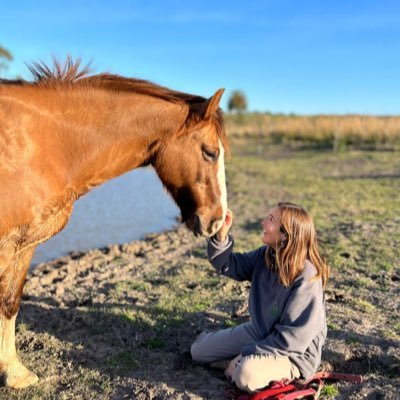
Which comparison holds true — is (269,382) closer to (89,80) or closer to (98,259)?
(89,80)

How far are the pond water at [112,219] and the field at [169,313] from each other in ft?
2.88

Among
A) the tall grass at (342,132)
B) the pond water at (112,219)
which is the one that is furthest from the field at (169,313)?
the tall grass at (342,132)

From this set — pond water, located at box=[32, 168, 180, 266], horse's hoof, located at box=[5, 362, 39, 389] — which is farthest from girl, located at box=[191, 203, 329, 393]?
pond water, located at box=[32, 168, 180, 266]

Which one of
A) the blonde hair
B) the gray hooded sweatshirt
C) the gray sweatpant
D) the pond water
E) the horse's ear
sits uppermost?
the horse's ear

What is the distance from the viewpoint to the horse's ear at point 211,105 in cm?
298

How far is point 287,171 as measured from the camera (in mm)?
17266

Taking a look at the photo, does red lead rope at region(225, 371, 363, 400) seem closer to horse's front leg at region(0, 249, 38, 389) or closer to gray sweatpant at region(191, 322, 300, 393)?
gray sweatpant at region(191, 322, 300, 393)

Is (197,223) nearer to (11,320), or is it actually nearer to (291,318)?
(291,318)

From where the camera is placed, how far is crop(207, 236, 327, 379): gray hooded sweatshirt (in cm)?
304

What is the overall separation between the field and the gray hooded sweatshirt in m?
0.29

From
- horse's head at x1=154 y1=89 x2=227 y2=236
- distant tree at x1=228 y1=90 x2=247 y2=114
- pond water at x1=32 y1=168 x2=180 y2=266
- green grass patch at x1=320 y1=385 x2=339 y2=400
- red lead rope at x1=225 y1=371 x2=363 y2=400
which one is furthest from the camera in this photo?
distant tree at x1=228 y1=90 x2=247 y2=114

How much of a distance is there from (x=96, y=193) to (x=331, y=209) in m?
7.52

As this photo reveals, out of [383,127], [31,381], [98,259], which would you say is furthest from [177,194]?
[383,127]

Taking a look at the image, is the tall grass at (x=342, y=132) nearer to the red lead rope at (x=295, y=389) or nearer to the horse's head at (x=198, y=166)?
the horse's head at (x=198, y=166)
